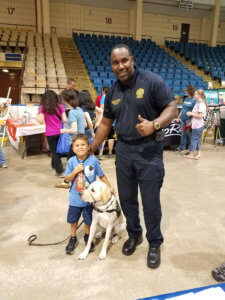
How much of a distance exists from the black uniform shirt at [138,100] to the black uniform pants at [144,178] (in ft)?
0.42

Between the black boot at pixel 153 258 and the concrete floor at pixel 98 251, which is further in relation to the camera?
the black boot at pixel 153 258

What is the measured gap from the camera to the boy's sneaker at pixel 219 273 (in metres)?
1.81

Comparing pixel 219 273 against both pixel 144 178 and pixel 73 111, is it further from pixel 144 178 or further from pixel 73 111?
pixel 73 111

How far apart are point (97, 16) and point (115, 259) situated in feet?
50.1

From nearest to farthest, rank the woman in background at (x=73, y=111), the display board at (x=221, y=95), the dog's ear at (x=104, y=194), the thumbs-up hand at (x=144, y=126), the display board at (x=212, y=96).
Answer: the thumbs-up hand at (x=144, y=126)
the dog's ear at (x=104, y=194)
the woman in background at (x=73, y=111)
the display board at (x=212, y=96)
the display board at (x=221, y=95)

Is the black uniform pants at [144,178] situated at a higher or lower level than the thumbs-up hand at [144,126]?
lower

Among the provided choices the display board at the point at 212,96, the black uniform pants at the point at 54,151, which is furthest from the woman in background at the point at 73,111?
the display board at the point at 212,96

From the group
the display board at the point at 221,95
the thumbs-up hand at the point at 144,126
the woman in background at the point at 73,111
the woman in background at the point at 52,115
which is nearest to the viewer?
the thumbs-up hand at the point at 144,126

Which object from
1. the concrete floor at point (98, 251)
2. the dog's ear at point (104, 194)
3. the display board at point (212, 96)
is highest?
the display board at point (212, 96)

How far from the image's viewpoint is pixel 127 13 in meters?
14.6

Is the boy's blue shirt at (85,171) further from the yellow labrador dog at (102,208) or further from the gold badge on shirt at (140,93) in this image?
the gold badge on shirt at (140,93)

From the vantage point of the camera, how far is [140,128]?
1.49m

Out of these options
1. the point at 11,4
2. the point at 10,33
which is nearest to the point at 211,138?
the point at 10,33

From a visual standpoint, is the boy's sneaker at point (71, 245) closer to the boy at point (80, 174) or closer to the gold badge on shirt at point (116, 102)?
the boy at point (80, 174)
